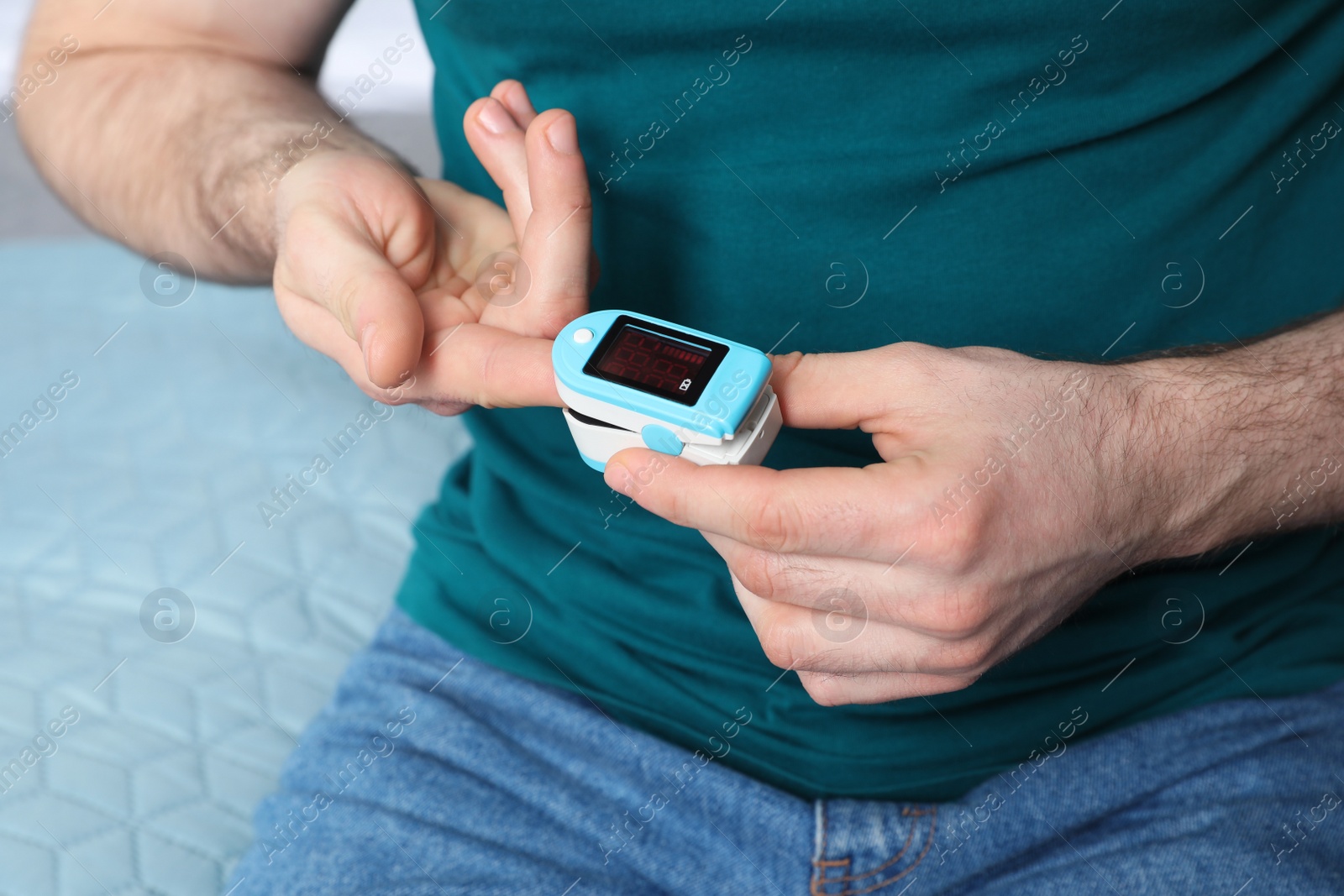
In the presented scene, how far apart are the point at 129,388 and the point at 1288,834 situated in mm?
1610

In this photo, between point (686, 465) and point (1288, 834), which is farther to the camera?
point (1288, 834)

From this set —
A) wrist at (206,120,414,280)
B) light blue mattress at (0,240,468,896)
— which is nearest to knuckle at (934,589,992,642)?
wrist at (206,120,414,280)

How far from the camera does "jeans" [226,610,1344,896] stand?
791 millimetres

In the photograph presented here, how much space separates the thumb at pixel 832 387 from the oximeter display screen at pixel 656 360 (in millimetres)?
51

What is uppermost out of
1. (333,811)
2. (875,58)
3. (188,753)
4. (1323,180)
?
(1323,180)

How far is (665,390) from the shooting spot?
67 centimetres

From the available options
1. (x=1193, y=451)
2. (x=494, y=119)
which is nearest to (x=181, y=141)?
(x=494, y=119)

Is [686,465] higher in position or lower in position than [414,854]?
higher

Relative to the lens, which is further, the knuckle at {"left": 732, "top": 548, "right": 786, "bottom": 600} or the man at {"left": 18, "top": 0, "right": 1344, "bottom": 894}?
the man at {"left": 18, "top": 0, "right": 1344, "bottom": 894}

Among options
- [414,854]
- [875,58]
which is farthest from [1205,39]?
[414,854]

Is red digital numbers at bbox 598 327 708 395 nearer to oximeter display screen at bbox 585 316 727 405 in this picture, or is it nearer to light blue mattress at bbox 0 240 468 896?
oximeter display screen at bbox 585 316 727 405

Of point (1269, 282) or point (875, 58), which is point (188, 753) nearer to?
point (875, 58)

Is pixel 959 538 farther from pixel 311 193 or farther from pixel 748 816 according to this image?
pixel 311 193

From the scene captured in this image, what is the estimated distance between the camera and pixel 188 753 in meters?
1.10
